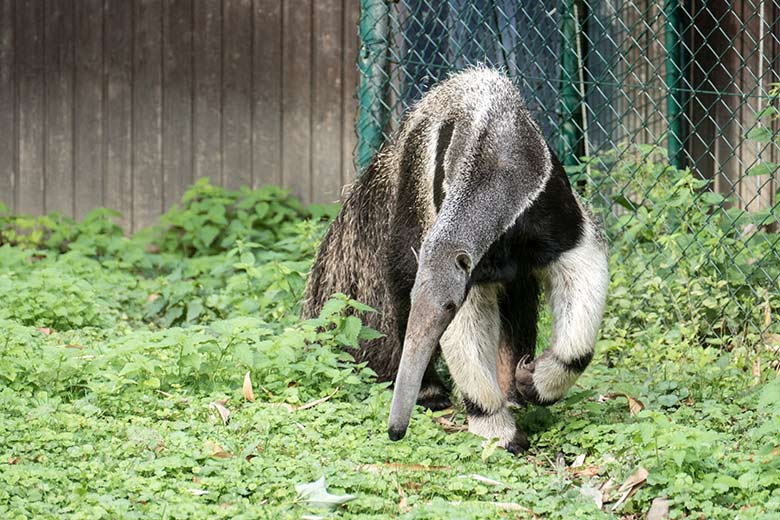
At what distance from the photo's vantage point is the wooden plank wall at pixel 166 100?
994 centimetres

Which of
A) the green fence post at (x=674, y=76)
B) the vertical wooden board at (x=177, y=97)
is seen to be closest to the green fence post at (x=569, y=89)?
the green fence post at (x=674, y=76)

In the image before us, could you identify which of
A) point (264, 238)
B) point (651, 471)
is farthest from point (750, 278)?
point (264, 238)

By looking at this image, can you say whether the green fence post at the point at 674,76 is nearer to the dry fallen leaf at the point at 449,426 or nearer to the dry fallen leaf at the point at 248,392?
the dry fallen leaf at the point at 449,426

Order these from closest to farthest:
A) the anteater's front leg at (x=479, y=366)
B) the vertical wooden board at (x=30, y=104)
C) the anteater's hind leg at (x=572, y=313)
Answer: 1. the anteater's hind leg at (x=572, y=313)
2. the anteater's front leg at (x=479, y=366)
3. the vertical wooden board at (x=30, y=104)

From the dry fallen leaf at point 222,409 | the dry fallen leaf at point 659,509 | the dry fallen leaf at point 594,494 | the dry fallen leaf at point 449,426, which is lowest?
the dry fallen leaf at point 449,426

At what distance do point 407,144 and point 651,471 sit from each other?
6.88ft

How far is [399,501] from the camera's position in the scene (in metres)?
3.88

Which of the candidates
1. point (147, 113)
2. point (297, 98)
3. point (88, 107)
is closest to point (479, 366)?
point (297, 98)

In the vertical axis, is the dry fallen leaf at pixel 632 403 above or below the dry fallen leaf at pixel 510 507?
below

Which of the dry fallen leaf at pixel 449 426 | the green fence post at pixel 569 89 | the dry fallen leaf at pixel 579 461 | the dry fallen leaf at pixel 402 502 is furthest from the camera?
the green fence post at pixel 569 89

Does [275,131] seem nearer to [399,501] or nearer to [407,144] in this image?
[407,144]

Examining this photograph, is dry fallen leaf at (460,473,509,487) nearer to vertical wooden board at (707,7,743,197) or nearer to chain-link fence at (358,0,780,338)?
chain-link fence at (358,0,780,338)

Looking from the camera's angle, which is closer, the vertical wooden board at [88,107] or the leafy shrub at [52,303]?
the leafy shrub at [52,303]

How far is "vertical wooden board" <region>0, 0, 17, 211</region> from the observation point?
10312 millimetres
